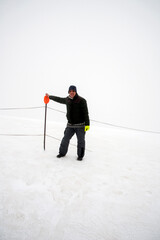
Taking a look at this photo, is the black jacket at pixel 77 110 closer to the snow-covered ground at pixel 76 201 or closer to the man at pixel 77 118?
the man at pixel 77 118

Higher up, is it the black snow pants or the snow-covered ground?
the black snow pants

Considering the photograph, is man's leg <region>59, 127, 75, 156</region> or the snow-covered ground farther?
man's leg <region>59, 127, 75, 156</region>

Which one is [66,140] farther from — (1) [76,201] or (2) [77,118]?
(1) [76,201]

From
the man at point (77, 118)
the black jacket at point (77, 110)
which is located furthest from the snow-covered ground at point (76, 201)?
the black jacket at point (77, 110)

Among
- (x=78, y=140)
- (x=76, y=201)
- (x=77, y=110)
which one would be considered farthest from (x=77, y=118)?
(x=76, y=201)

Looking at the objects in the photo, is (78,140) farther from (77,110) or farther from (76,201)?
(76,201)

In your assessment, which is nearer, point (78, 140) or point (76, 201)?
point (76, 201)

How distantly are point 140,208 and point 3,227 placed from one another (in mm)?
1767

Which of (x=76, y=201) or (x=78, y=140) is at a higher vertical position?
(x=78, y=140)

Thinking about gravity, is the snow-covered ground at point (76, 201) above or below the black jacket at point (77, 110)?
below

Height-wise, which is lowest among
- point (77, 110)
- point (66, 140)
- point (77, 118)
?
→ point (66, 140)

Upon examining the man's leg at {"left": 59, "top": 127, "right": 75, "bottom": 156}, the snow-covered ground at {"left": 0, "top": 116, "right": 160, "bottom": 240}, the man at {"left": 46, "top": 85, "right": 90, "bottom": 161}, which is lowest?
the snow-covered ground at {"left": 0, "top": 116, "right": 160, "bottom": 240}

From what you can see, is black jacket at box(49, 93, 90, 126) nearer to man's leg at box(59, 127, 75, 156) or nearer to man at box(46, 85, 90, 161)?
man at box(46, 85, 90, 161)

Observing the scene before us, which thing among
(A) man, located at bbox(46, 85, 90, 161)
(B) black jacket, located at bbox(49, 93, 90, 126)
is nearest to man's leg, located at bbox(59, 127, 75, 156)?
(A) man, located at bbox(46, 85, 90, 161)
